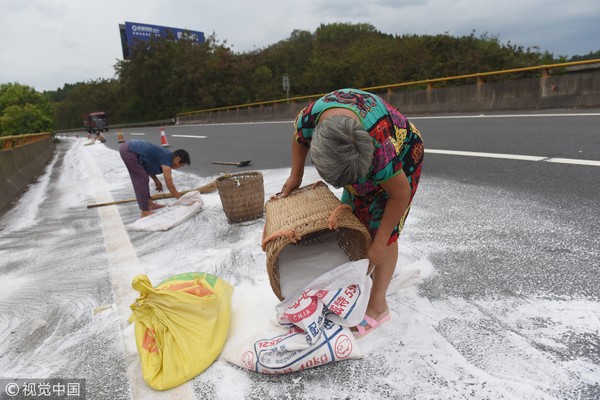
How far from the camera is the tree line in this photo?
27.1 m

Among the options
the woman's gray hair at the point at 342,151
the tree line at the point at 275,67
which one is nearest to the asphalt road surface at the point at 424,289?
the woman's gray hair at the point at 342,151

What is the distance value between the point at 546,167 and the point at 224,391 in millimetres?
4279

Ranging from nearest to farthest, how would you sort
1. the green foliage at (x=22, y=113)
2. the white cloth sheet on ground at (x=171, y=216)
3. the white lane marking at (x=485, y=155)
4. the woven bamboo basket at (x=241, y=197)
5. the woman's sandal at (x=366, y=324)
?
the woman's sandal at (x=366, y=324), the woven bamboo basket at (x=241, y=197), the white cloth sheet on ground at (x=171, y=216), the white lane marking at (x=485, y=155), the green foliage at (x=22, y=113)

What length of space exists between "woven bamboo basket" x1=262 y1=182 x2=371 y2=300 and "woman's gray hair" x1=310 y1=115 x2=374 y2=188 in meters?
0.38

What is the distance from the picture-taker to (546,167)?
4344 millimetres

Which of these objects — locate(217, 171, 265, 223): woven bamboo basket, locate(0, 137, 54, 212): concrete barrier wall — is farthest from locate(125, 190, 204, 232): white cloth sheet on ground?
locate(0, 137, 54, 212): concrete barrier wall

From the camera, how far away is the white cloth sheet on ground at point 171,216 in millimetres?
3896

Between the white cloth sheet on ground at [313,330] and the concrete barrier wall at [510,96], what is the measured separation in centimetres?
970

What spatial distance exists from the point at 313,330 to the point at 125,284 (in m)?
1.58

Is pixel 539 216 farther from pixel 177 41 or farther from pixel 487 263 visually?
pixel 177 41

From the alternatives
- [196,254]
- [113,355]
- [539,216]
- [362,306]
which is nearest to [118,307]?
[113,355]

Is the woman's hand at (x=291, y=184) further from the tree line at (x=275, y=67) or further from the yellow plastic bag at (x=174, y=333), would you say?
the tree line at (x=275, y=67)

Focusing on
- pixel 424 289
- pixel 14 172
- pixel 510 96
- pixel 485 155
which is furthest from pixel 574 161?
pixel 14 172

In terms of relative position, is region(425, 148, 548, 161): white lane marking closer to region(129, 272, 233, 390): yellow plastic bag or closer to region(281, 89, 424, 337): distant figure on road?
region(281, 89, 424, 337): distant figure on road
